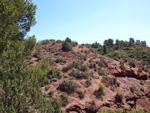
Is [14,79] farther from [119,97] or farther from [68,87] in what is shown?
[119,97]

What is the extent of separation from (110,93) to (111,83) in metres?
2.68

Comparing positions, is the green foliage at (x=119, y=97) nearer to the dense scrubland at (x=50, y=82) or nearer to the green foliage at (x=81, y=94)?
the dense scrubland at (x=50, y=82)

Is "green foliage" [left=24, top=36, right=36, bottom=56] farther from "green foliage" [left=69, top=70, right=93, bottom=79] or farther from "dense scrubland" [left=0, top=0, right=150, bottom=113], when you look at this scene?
"green foliage" [left=69, top=70, right=93, bottom=79]

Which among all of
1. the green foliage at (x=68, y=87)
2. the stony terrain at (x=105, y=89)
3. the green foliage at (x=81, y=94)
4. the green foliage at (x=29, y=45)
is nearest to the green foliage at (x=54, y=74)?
the stony terrain at (x=105, y=89)

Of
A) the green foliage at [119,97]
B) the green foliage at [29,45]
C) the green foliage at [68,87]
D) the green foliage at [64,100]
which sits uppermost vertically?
the green foliage at [29,45]

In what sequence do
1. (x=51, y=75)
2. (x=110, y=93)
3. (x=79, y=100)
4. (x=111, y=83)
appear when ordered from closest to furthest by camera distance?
1. (x=79, y=100)
2. (x=110, y=93)
3. (x=51, y=75)
4. (x=111, y=83)

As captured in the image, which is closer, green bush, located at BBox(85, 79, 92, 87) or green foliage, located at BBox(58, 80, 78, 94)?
green foliage, located at BBox(58, 80, 78, 94)

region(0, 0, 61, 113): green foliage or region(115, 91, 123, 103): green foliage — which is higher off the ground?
region(0, 0, 61, 113): green foliage

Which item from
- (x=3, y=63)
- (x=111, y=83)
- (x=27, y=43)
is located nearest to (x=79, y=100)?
(x=111, y=83)

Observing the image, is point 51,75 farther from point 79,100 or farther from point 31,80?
point 31,80

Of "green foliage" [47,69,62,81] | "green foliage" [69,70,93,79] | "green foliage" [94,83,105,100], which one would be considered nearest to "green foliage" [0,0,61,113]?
"green foliage" [94,83,105,100]

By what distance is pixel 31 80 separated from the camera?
6156 mm

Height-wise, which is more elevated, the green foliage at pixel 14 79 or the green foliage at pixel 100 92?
the green foliage at pixel 14 79

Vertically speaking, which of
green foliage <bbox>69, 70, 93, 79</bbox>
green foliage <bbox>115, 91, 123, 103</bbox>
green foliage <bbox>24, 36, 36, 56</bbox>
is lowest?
green foliage <bbox>115, 91, 123, 103</bbox>
